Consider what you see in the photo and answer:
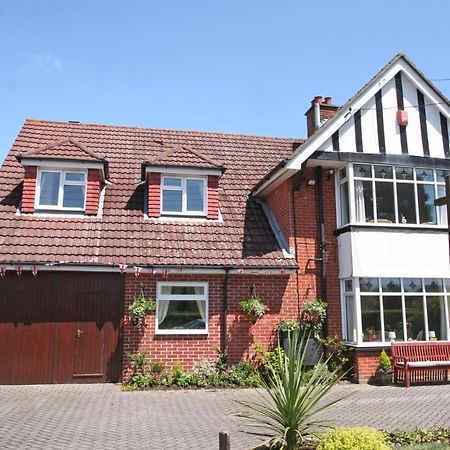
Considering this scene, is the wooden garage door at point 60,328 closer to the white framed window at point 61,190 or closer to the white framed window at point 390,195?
the white framed window at point 61,190

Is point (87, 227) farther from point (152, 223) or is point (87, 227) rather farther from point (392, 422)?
point (392, 422)

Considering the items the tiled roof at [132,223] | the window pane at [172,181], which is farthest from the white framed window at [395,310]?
the window pane at [172,181]

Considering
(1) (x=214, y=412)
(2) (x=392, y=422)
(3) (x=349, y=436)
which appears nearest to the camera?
(3) (x=349, y=436)

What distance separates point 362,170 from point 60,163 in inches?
328

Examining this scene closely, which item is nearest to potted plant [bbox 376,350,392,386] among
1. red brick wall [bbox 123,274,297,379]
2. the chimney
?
red brick wall [bbox 123,274,297,379]

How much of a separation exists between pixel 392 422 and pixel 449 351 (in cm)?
541

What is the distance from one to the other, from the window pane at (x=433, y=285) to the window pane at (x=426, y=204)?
1567mm

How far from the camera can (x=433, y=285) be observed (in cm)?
1364

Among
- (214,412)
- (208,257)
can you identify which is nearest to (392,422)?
(214,412)

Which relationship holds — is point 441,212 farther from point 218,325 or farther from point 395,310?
point 218,325

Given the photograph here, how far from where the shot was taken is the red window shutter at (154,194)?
14258mm

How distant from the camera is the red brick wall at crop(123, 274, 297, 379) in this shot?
12.6 metres

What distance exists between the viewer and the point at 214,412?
9500 mm

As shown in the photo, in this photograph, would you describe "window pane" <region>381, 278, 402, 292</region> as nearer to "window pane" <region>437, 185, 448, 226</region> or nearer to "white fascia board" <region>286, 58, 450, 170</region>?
"window pane" <region>437, 185, 448, 226</region>
